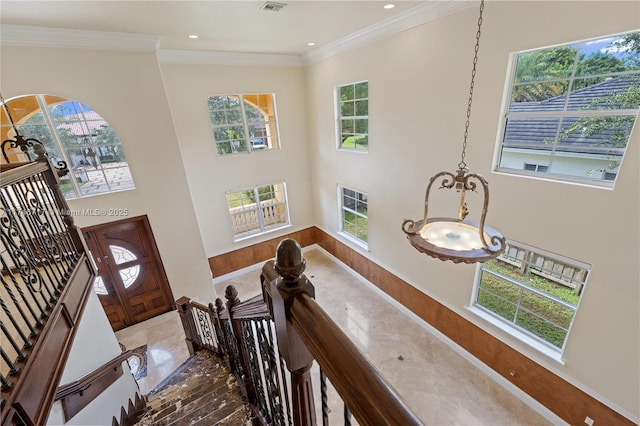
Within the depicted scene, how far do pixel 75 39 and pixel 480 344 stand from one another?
6957mm

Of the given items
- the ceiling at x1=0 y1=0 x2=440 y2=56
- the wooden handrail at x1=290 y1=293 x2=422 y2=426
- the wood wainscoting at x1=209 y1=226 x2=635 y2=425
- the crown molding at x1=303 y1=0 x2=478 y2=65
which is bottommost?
the wood wainscoting at x1=209 y1=226 x2=635 y2=425

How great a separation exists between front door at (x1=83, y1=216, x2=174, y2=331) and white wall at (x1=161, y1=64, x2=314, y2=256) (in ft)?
4.04

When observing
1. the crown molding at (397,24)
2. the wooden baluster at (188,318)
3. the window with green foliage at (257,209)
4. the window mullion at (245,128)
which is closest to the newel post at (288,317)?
the wooden baluster at (188,318)

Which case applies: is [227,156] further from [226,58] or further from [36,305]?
[36,305]

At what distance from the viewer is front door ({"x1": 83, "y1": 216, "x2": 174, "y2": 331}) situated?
14.7ft

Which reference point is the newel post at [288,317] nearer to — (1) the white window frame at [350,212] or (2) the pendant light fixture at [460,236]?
(2) the pendant light fixture at [460,236]

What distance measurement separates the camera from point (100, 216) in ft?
14.0

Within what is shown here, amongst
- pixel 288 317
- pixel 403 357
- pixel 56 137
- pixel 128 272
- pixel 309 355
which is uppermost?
pixel 56 137

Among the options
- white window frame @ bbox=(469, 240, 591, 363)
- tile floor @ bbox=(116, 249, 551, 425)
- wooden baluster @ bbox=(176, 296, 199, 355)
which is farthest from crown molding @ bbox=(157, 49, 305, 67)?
white window frame @ bbox=(469, 240, 591, 363)

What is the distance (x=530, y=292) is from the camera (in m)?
3.45

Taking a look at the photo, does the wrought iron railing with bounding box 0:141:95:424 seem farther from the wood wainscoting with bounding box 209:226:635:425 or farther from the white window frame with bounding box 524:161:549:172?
the white window frame with bounding box 524:161:549:172

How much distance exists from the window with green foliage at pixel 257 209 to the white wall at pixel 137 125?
4.56ft

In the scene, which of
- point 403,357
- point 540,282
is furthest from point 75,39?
point 540,282

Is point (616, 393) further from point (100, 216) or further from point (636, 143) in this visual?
point (100, 216)
